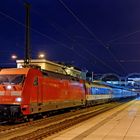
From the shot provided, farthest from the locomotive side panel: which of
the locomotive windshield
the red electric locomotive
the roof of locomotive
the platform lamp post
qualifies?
the platform lamp post

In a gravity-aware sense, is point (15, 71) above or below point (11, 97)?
above

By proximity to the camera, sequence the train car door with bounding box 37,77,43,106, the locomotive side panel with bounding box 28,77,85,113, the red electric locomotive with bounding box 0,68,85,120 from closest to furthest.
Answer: the red electric locomotive with bounding box 0,68,85,120 → the train car door with bounding box 37,77,43,106 → the locomotive side panel with bounding box 28,77,85,113

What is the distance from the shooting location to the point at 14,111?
21203 millimetres

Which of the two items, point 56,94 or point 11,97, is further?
point 56,94

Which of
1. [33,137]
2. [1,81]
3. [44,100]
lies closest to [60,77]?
[44,100]

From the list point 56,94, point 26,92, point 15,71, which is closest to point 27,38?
point 56,94

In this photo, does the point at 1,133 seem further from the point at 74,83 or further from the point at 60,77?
the point at 74,83

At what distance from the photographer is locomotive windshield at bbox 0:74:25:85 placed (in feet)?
73.4

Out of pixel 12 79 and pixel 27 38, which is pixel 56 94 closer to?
pixel 27 38

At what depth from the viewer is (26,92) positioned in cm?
2197

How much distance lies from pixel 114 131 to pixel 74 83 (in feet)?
59.1

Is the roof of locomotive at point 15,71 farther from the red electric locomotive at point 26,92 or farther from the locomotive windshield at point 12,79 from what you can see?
the locomotive windshield at point 12,79

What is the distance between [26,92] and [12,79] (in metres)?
1.41

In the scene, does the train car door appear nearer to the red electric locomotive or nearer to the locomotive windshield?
the red electric locomotive
